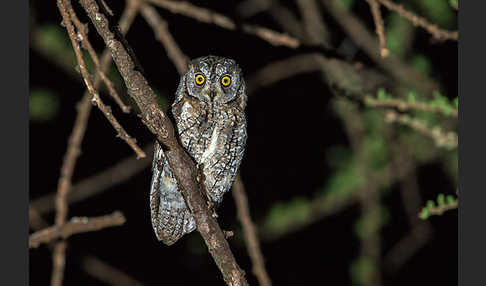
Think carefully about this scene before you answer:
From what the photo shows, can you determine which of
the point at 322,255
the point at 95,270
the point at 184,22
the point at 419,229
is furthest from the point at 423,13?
the point at 95,270

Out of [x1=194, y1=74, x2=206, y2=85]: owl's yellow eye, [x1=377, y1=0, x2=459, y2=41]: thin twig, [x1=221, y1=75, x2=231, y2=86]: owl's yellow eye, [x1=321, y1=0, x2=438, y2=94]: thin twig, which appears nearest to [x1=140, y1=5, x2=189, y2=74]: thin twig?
[x1=194, y1=74, x2=206, y2=85]: owl's yellow eye

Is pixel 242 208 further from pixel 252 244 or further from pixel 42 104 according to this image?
pixel 42 104

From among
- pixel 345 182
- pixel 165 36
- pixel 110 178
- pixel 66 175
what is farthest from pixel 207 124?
pixel 345 182

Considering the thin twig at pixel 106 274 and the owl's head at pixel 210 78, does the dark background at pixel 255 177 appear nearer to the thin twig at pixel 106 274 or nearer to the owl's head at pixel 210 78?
the thin twig at pixel 106 274

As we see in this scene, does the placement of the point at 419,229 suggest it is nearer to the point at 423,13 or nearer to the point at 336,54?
the point at 423,13

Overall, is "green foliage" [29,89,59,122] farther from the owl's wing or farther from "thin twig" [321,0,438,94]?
"thin twig" [321,0,438,94]

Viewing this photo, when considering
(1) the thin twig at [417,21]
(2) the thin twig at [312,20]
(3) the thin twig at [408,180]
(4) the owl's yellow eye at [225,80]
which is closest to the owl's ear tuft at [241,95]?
(4) the owl's yellow eye at [225,80]
